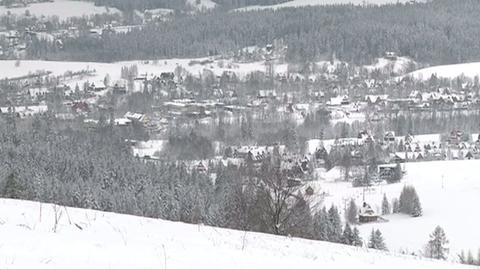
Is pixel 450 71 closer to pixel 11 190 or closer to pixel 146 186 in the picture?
pixel 146 186

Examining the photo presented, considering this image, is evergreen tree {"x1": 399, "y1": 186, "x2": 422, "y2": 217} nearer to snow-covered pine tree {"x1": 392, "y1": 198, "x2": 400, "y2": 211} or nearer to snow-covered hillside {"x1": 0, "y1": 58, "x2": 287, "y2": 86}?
snow-covered pine tree {"x1": 392, "y1": 198, "x2": 400, "y2": 211}

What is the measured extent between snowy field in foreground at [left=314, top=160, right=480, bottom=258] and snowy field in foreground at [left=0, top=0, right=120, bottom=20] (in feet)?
416

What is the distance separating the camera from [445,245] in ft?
102

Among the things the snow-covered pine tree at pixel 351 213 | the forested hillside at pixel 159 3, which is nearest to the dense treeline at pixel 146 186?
the snow-covered pine tree at pixel 351 213

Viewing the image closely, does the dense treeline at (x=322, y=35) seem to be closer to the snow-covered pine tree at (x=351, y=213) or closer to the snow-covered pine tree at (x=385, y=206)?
the snow-covered pine tree at (x=385, y=206)

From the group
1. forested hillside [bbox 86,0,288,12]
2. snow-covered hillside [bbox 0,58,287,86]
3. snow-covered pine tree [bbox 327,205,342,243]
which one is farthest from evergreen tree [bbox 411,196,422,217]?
forested hillside [bbox 86,0,288,12]

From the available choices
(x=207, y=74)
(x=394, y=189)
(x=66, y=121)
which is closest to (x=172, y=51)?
(x=207, y=74)

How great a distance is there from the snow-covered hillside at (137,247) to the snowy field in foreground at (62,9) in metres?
→ 159

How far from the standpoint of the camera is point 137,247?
709 cm

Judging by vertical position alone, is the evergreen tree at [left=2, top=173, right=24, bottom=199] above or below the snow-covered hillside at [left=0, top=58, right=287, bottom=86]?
below

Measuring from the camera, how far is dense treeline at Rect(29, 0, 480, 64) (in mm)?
117463

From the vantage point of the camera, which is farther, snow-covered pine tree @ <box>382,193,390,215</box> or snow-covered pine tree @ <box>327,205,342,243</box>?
snow-covered pine tree @ <box>382,193,390,215</box>

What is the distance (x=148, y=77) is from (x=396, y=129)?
4261 centimetres

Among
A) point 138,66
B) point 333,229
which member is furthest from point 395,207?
point 138,66
